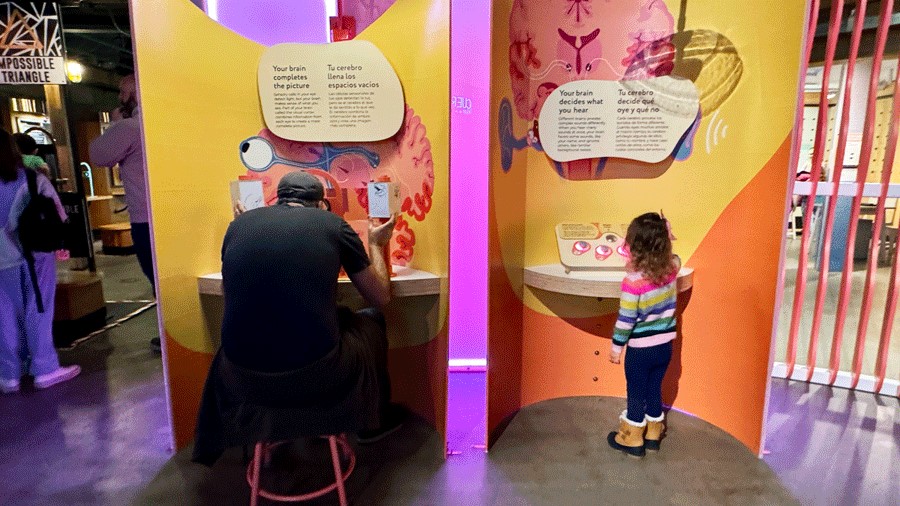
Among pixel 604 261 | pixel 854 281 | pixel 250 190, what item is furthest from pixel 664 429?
pixel 854 281

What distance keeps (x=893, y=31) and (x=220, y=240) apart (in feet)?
24.2

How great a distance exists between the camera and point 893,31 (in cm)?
607

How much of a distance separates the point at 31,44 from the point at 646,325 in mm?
4742

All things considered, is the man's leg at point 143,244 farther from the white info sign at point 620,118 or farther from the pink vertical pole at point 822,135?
the pink vertical pole at point 822,135

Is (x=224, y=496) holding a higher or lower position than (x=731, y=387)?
lower

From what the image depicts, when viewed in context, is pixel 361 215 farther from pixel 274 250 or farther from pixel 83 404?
pixel 83 404

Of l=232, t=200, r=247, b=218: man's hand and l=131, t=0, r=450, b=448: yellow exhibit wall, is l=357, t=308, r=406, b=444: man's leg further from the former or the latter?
l=232, t=200, r=247, b=218: man's hand

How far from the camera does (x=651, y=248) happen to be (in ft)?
7.46

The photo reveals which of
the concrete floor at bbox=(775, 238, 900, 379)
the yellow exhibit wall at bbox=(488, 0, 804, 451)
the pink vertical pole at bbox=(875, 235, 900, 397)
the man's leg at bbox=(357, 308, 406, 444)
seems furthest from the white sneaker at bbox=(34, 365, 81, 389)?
the pink vertical pole at bbox=(875, 235, 900, 397)

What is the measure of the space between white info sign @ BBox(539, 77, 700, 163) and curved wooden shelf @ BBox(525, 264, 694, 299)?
0.58m

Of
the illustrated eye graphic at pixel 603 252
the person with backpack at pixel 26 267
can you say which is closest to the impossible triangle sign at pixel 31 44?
the person with backpack at pixel 26 267

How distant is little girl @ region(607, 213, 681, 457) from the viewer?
2287mm

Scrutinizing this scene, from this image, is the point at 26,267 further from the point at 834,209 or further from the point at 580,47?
the point at 834,209

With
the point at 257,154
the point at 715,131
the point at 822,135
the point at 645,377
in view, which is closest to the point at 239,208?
the point at 257,154
